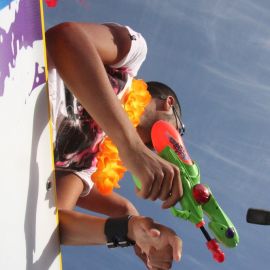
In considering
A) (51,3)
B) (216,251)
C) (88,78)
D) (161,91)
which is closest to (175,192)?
(216,251)

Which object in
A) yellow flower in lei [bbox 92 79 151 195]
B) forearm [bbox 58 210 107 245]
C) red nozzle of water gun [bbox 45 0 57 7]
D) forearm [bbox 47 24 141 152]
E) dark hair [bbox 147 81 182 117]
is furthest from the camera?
dark hair [bbox 147 81 182 117]

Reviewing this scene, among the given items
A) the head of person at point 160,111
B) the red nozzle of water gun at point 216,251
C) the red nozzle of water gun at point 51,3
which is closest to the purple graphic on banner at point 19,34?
the red nozzle of water gun at point 51,3

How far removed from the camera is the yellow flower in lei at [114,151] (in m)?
2.26

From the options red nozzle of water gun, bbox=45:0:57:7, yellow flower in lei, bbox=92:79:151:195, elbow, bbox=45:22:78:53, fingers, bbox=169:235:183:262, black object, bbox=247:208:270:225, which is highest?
red nozzle of water gun, bbox=45:0:57:7

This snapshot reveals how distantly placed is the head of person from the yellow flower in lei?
0.04 metres

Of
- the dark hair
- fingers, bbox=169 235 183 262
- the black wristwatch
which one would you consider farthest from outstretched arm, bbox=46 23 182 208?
the dark hair

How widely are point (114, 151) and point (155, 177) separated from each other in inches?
40.5

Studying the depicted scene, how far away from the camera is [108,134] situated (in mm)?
1420

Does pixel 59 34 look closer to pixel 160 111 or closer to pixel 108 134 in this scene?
pixel 108 134

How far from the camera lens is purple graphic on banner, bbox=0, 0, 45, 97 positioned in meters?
1.25

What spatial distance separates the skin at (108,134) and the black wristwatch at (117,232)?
4 cm

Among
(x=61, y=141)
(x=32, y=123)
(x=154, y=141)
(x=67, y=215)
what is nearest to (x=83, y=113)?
(x=61, y=141)

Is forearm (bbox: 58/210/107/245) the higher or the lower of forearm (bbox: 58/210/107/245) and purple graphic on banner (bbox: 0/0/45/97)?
the lower

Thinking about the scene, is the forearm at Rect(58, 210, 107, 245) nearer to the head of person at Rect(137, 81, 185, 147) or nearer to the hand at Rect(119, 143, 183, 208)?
the hand at Rect(119, 143, 183, 208)
